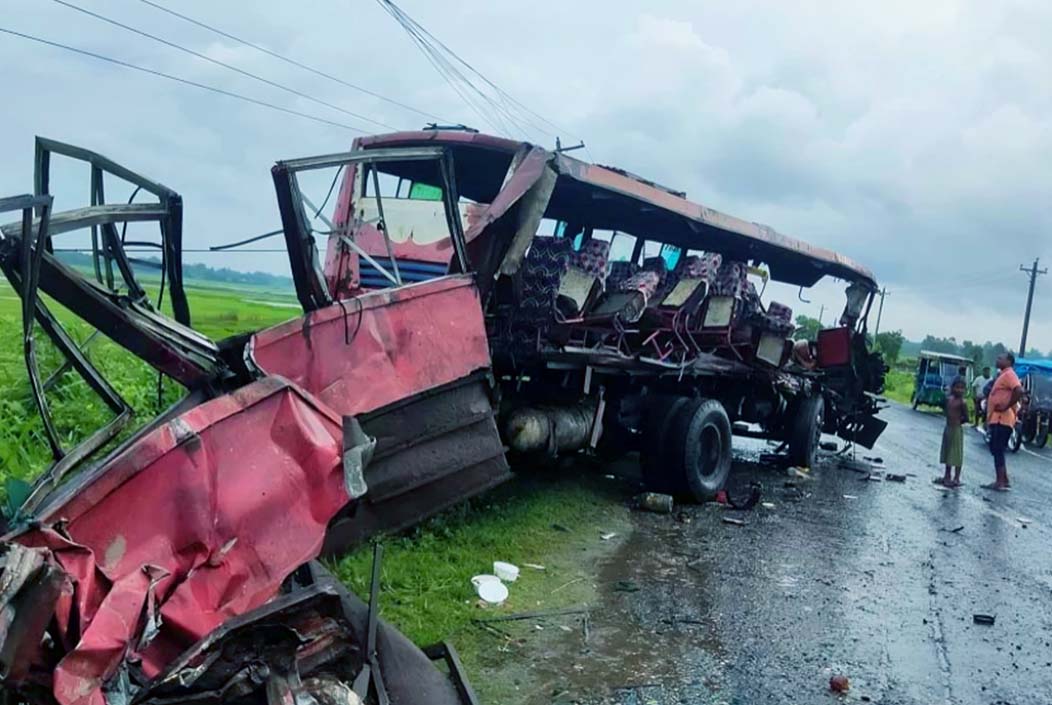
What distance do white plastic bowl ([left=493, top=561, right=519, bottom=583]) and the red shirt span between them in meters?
7.55

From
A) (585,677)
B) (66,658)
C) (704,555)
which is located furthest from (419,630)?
(704,555)

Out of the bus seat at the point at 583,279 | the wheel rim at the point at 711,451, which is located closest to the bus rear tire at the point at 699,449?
A: the wheel rim at the point at 711,451

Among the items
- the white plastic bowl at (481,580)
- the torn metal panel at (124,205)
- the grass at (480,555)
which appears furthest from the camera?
the white plastic bowl at (481,580)

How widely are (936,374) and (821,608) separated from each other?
79.3 feet

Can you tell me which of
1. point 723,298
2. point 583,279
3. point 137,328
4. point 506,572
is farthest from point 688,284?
point 137,328

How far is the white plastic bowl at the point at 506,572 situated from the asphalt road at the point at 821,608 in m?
0.57

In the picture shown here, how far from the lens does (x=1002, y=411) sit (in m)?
10.3

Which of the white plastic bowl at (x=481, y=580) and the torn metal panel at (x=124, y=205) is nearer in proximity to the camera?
the torn metal panel at (x=124, y=205)

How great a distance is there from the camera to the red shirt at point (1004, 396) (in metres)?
10.2

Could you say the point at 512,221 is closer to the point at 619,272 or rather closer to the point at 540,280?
the point at 540,280

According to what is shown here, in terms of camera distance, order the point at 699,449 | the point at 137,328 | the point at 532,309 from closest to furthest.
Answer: the point at 137,328 → the point at 532,309 → the point at 699,449

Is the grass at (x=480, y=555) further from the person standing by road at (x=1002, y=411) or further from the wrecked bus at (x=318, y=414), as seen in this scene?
the person standing by road at (x=1002, y=411)

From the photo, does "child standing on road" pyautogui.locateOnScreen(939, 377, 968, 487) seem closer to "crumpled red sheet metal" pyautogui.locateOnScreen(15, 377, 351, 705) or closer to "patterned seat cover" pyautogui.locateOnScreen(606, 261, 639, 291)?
"patterned seat cover" pyautogui.locateOnScreen(606, 261, 639, 291)

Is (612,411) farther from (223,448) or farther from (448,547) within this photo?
(223,448)
